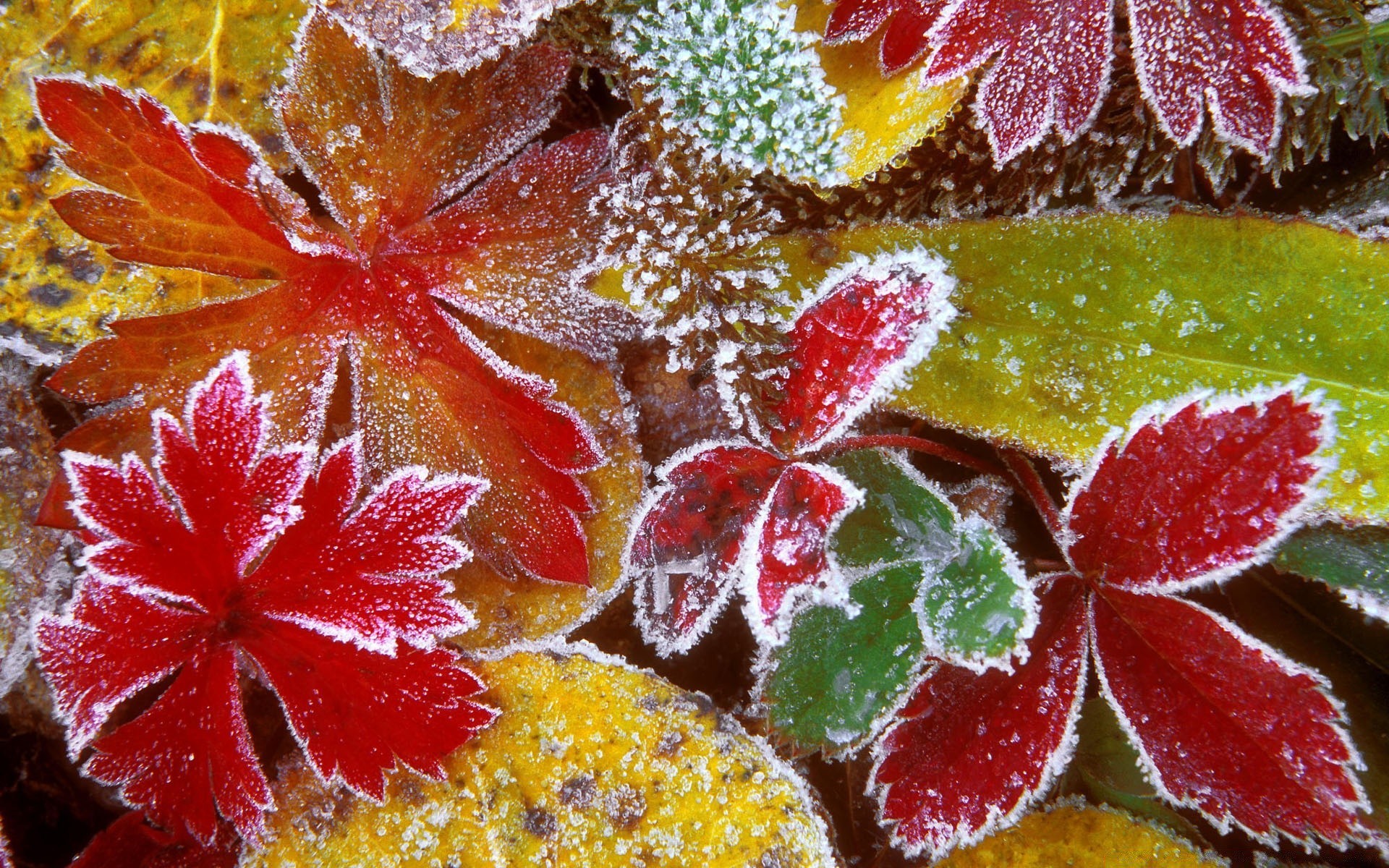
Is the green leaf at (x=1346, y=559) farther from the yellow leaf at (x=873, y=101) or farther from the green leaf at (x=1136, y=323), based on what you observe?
the yellow leaf at (x=873, y=101)

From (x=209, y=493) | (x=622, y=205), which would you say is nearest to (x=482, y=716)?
(x=209, y=493)

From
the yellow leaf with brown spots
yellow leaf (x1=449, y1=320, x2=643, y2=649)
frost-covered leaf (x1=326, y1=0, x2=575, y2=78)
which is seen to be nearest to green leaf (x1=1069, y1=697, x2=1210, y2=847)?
yellow leaf (x1=449, y1=320, x2=643, y2=649)

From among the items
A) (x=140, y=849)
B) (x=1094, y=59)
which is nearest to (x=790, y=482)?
(x=1094, y=59)

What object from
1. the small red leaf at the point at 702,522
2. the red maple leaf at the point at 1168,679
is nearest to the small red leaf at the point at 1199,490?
the red maple leaf at the point at 1168,679

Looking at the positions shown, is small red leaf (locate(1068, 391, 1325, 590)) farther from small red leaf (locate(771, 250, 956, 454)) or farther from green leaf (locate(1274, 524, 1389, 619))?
small red leaf (locate(771, 250, 956, 454))

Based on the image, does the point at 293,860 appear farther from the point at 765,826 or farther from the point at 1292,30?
the point at 1292,30

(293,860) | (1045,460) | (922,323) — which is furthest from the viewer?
(1045,460)
